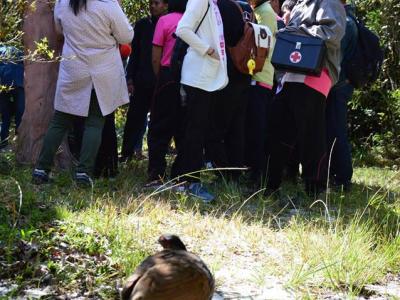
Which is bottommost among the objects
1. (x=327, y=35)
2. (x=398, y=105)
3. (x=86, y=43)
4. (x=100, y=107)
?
(x=398, y=105)

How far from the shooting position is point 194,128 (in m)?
6.00

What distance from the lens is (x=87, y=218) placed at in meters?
4.70

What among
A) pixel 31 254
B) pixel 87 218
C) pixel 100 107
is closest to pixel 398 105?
pixel 100 107

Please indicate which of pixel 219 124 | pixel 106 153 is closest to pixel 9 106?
pixel 106 153

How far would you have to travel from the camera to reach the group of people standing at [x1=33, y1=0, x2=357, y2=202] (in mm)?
5898

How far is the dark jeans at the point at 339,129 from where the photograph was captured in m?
7.06

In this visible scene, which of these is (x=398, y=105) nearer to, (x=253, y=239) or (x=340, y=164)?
(x=340, y=164)

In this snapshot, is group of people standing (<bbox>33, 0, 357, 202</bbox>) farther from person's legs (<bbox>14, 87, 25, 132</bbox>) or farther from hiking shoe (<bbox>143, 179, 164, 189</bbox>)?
person's legs (<bbox>14, 87, 25, 132</bbox>)

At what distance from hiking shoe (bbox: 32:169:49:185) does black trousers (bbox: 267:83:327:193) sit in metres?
1.98

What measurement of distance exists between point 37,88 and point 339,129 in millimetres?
3053

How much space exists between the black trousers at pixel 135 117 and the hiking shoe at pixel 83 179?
176 cm

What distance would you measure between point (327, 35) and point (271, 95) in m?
1.81

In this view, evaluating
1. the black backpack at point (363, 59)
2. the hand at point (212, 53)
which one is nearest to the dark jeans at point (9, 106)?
the hand at point (212, 53)

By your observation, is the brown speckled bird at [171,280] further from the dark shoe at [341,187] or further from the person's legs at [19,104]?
the person's legs at [19,104]
